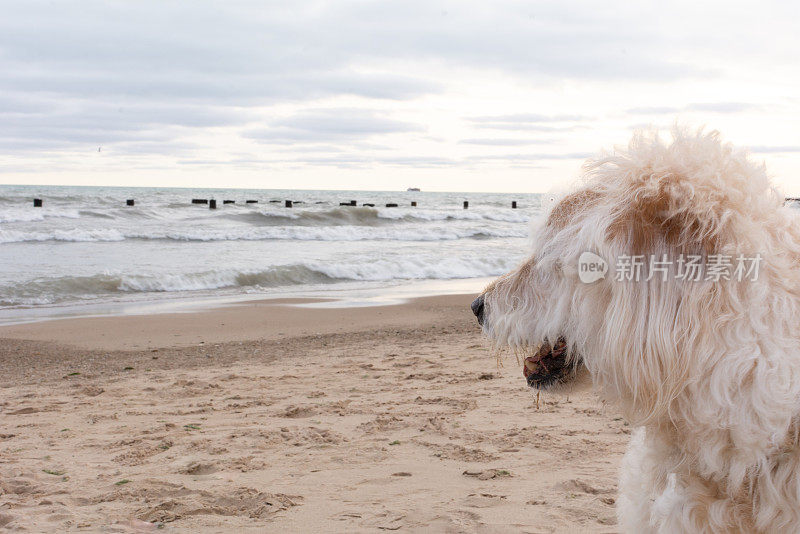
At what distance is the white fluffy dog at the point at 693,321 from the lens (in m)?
1.76

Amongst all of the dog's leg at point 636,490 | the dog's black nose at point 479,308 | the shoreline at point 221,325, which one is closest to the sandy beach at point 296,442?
the dog's leg at point 636,490

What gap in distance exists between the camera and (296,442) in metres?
5.00

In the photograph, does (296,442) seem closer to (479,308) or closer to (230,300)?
(479,308)

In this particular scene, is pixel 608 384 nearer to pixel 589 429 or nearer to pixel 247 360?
pixel 589 429

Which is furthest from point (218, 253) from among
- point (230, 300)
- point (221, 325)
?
point (221, 325)

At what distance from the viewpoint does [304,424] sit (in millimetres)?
5426

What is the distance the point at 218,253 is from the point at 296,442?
49.7ft

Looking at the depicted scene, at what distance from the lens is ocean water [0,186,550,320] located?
13.8 metres

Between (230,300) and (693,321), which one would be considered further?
(230,300)

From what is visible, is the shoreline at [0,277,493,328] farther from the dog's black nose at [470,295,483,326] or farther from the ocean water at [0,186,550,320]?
the dog's black nose at [470,295,483,326]

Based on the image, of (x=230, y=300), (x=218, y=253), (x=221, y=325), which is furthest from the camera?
(x=218, y=253)

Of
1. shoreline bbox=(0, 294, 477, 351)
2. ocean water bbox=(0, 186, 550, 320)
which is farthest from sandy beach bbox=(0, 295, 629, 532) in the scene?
ocean water bbox=(0, 186, 550, 320)

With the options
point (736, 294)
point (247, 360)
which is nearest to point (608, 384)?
point (736, 294)

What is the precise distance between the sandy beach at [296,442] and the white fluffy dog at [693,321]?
0.97 ft
